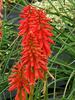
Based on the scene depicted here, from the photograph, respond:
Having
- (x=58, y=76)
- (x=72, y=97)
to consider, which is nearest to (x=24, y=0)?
(x=58, y=76)

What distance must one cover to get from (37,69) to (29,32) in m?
0.19

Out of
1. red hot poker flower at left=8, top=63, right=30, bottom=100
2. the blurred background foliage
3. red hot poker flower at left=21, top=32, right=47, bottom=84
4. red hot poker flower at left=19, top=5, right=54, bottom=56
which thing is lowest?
the blurred background foliage

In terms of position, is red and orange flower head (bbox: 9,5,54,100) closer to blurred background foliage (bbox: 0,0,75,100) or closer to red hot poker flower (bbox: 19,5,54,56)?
red hot poker flower (bbox: 19,5,54,56)

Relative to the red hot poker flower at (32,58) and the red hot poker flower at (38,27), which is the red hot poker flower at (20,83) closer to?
the red hot poker flower at (32,58)

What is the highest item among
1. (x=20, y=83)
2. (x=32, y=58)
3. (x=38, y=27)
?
(x=38, y=27)

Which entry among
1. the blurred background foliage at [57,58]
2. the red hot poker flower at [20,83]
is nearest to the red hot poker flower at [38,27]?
the red hot poker flower at [20,83]

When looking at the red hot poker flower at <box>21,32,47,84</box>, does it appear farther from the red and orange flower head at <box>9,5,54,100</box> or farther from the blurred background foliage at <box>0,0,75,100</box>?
the blurred background foliage at <box>0,0,75,100</box>

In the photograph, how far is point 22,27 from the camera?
1851 mm

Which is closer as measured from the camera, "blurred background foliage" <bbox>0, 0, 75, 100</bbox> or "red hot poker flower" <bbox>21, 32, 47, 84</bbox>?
"red hot poker flower" <bbox>21, 32, 47, 84</bbox>

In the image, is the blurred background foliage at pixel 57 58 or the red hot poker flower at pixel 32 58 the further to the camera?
the blurred background foliage at pixel 57 58

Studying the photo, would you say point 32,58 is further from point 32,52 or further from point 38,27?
point 38,27

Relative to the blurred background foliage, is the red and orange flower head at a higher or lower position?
higher

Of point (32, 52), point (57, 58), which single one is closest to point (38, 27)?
point (32, 52)

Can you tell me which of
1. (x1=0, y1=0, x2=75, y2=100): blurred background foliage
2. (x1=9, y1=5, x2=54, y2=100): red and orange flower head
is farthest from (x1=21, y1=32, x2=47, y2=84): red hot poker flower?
(x1=0, y1=0, x2=75, y2=100): blurred background foliage
